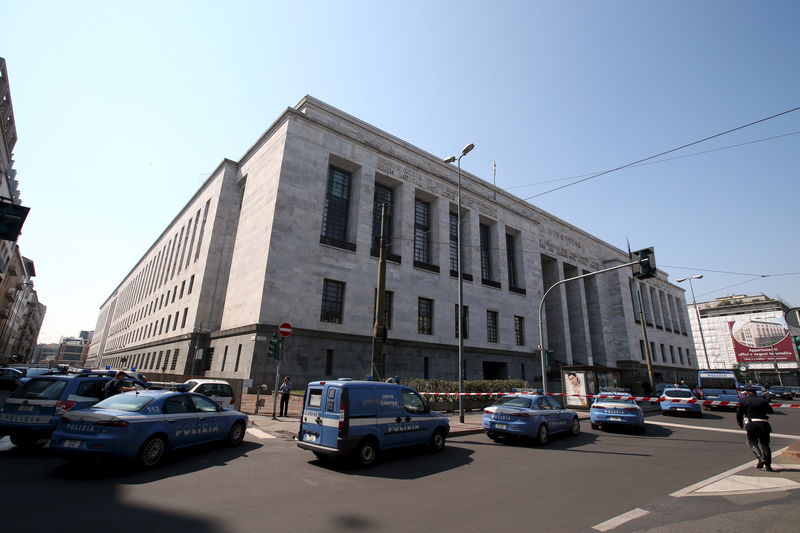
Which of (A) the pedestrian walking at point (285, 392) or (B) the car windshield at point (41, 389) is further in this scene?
(A) the pedestrian walking at point (285, 392)

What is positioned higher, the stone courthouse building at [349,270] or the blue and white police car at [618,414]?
the stone courthouse building at [349,270]

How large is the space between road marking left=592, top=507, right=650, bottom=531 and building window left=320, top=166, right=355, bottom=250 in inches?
909

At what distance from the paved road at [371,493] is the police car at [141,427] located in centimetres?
42

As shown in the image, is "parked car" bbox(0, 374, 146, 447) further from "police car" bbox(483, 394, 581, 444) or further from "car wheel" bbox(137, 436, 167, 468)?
"police car" bbox(483, 394, 581, 444)

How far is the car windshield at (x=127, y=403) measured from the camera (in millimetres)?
7727

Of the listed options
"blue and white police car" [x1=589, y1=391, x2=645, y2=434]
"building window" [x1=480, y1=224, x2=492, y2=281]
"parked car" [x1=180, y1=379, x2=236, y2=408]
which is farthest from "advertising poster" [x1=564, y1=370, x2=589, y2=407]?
"parked car" [x1=180, y1=379, x2=236, y2=408]

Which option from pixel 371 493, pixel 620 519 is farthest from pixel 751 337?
pixel 371 493

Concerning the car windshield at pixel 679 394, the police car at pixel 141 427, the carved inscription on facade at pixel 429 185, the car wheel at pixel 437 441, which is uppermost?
the carved inscription on facade at pixel 429 185

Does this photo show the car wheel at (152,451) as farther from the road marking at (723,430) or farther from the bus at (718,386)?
the bus at (718,386)

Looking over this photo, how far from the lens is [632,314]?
170 feet

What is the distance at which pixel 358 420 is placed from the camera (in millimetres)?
8297

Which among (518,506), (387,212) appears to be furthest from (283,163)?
(518,506)

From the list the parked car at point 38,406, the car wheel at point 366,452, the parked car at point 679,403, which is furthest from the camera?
the parked car at point 679,403

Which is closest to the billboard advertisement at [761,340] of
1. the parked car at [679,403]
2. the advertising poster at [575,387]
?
the parked car at [679,403]
